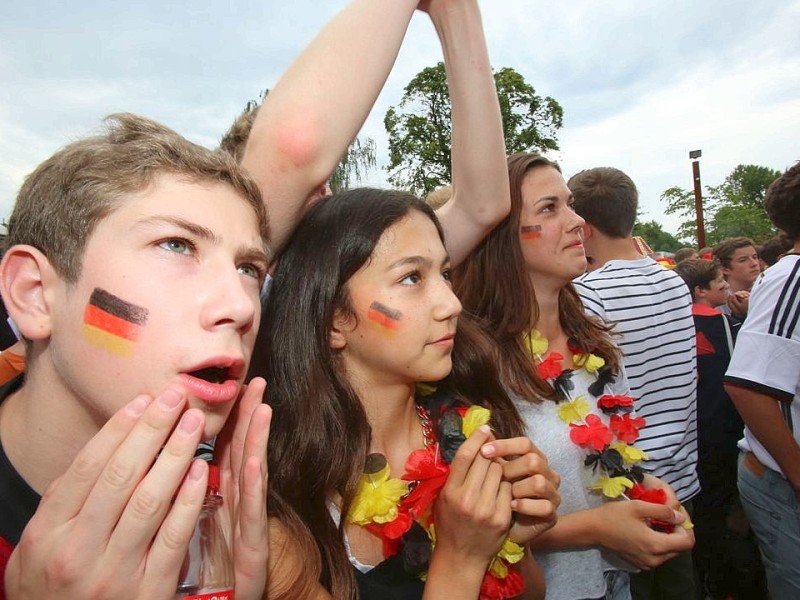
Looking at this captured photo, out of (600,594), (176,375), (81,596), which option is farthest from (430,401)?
(81,596)

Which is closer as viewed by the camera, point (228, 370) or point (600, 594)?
point (228, 370)

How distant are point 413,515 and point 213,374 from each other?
0.92 metres

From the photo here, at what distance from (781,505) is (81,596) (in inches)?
119

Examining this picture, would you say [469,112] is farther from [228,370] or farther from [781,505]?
[781,505]

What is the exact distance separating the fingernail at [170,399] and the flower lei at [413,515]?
94cm

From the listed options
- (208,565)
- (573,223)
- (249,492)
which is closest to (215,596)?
(208,565)

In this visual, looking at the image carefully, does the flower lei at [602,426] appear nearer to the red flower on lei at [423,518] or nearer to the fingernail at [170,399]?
the red flower on lei at [423,518]

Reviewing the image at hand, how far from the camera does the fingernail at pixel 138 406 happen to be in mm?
885

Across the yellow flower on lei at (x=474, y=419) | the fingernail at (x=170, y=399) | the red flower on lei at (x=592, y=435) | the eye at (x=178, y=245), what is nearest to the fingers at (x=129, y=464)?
the fingernail at (x=170, y=399)

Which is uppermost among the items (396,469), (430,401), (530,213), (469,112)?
(469,112)

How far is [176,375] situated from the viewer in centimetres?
98

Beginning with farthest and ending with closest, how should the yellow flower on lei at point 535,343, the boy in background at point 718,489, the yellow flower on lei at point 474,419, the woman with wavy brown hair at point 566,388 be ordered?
the boy in background at point 718,489
the yellow flower on lei at point 535,343
the woman with wavy brown hair at point 566,388
the yellow flower on lei at point 474,419

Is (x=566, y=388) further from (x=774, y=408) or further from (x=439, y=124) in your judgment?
(x=439, y=124)

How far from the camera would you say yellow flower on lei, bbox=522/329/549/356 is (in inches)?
98.7
